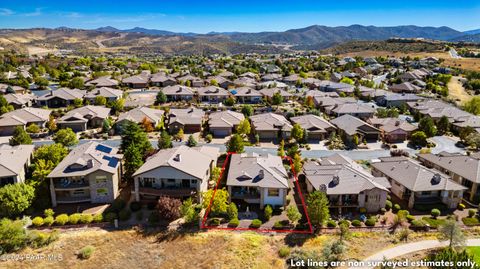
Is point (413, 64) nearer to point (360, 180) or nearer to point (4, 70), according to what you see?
point (360, 180)

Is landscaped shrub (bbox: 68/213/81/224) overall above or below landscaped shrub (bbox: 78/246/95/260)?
above

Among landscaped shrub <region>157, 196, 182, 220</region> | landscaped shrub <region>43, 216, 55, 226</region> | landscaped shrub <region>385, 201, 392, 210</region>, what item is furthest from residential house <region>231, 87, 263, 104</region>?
landscaped shrub <region>43, 216, 55, 226</region>

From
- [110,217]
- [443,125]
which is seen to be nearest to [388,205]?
[110,217]

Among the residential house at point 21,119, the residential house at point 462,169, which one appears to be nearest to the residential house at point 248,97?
the residential house at point 21,119

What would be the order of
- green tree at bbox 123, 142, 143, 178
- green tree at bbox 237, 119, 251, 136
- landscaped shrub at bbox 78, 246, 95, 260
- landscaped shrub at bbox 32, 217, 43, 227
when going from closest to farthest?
landscaped shrub at bbox 78, 246, 95, 260 → landscaped shrub at bbox 32, 217, 43, 227 → green tree at bbox 123, 142, 143, 178 → green tree at bbox 237, 119, 251, 136

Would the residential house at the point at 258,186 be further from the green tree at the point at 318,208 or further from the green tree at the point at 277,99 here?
the green tree at the point at 277,99

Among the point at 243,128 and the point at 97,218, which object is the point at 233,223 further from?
the point at 243,128

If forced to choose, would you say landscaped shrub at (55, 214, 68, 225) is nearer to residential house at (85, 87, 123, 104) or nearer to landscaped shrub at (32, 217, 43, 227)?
landscaped shrub at (32, 217, 43, 227)
